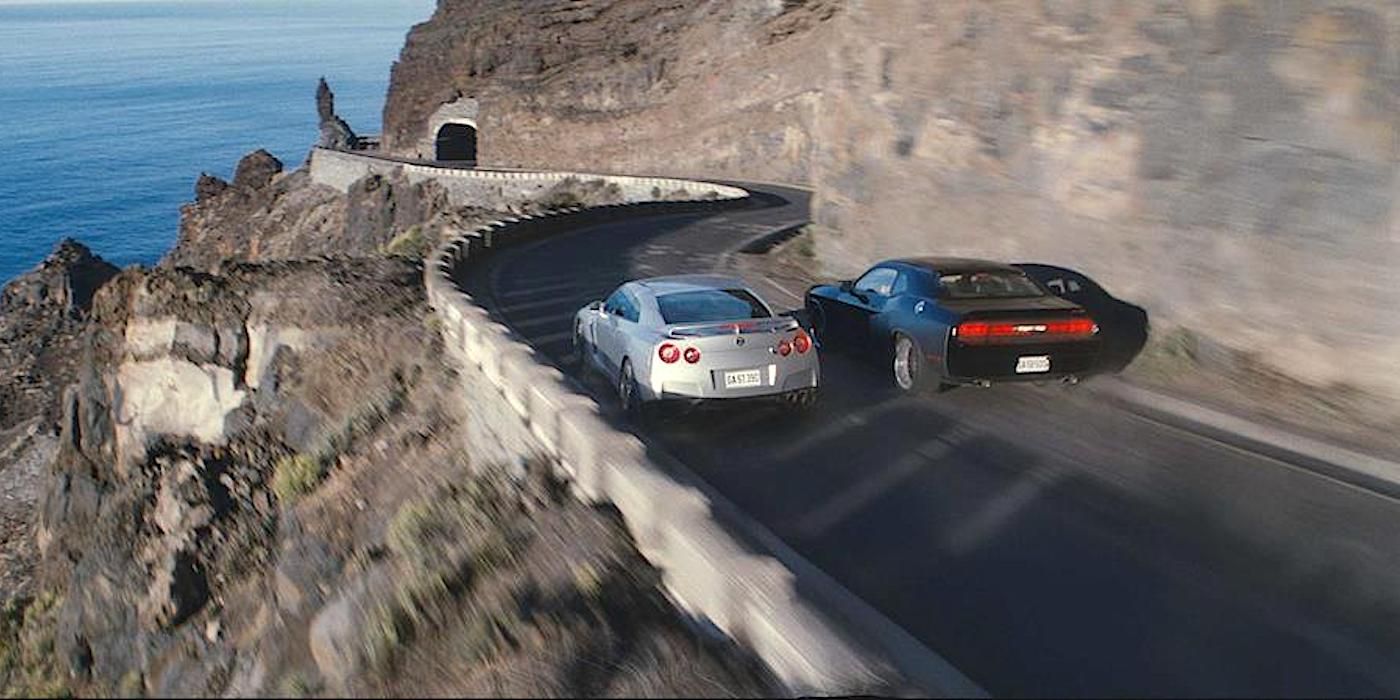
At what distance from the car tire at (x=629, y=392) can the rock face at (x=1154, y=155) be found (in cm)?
591

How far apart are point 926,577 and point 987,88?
994 cm

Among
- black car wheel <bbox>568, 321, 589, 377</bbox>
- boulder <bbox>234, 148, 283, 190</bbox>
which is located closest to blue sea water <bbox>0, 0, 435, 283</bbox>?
boulder <bbox>234, 148, 283, 190</bbox>

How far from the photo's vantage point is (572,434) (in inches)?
309

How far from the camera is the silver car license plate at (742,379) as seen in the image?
9.42 meters

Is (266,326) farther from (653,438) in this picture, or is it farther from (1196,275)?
(1196,275)

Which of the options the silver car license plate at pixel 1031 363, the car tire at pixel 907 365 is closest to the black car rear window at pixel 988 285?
the car tire at pixel 907 365

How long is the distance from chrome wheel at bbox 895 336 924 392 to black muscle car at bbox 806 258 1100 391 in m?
0.01

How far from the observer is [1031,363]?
1006cm

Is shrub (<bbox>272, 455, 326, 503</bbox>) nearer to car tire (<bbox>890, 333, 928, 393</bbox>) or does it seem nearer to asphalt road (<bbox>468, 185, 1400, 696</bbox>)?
asphalt road (<bbox>468, 185, 1400, 696</bbox>)

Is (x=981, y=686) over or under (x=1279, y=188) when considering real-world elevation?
under

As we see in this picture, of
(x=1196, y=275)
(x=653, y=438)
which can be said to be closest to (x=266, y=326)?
(x=653, y=438)

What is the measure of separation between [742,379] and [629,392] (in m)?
1.23

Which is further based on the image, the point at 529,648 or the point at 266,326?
the point at 266,326

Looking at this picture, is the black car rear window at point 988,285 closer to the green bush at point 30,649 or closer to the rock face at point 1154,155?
the rock face at point 1154,155
